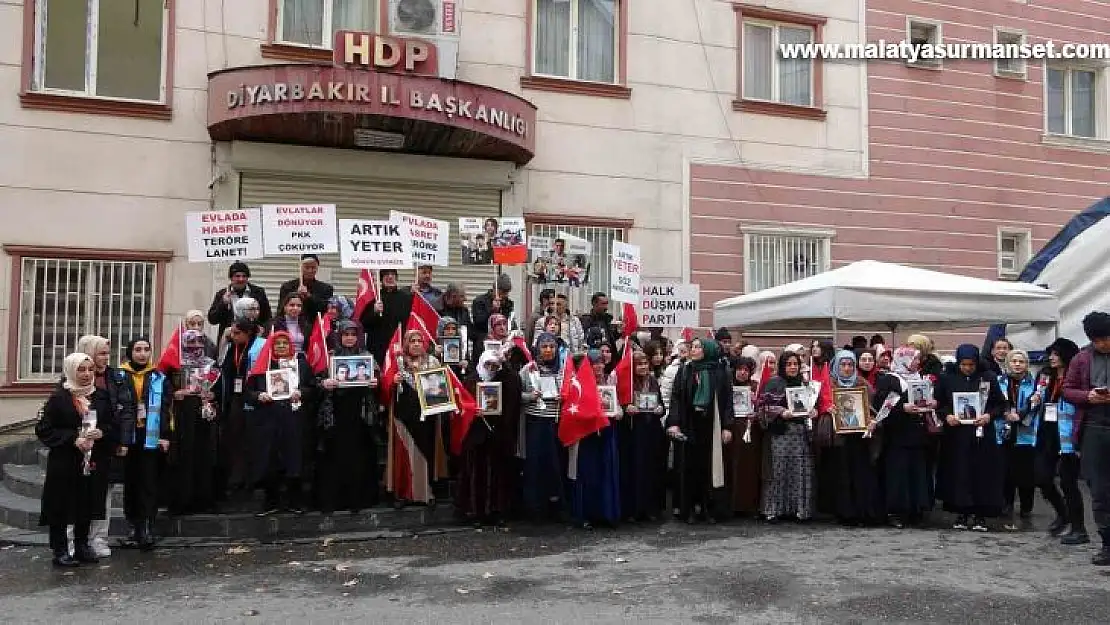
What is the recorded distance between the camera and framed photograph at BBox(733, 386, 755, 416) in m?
9.87

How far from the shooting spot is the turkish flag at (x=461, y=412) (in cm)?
920

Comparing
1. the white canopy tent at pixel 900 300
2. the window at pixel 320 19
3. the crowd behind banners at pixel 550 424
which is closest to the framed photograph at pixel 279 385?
the crowd behind banners at pixel 550 424

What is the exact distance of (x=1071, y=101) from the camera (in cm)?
1856

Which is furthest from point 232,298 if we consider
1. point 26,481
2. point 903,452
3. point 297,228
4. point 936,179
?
point 936,179

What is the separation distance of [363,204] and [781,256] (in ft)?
23.2

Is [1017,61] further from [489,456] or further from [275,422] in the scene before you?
[275,422]

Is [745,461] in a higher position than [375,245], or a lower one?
lower

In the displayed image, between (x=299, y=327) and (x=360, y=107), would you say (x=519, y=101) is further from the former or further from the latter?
(x=299, y=327)

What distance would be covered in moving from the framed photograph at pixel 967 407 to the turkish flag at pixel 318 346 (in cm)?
623

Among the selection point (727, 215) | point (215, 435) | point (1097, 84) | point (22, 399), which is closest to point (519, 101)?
point (727, 215)

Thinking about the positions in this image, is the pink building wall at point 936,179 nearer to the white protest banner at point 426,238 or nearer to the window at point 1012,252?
the window at point 1012,252

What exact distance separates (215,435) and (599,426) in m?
3.64

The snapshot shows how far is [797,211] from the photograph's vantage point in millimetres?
16312

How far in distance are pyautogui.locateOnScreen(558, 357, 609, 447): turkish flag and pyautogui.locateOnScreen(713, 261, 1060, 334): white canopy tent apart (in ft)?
11.5
